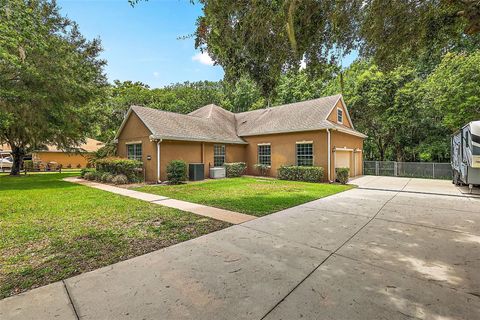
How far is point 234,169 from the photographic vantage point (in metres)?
17.2

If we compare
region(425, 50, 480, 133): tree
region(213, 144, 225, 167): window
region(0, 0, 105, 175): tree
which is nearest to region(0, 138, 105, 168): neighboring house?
region(0, 0, 105, 175): tree

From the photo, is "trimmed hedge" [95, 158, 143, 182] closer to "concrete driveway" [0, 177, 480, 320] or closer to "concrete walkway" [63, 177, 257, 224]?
"concrete walkway" [63, 177, 257, 224]

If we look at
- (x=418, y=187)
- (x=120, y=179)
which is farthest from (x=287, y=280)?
(x=120, y=179)

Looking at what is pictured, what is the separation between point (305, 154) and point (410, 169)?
395 inches

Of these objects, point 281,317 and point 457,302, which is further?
point 457,302

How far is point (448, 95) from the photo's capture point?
17.0m

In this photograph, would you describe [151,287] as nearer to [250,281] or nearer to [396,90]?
[250,281]

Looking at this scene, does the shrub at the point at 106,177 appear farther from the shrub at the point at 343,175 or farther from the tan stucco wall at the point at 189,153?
the shrub at the point at 343,175

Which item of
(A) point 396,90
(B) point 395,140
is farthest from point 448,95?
(B) point 395,140

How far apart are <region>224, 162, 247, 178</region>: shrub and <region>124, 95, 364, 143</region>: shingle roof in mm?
1854

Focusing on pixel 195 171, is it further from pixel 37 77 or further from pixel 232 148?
pixel 37 77

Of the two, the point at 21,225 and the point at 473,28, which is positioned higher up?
the point at 473,28

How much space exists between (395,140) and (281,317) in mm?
25426

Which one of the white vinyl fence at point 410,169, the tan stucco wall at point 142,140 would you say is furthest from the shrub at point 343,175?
the tan stucco wall at point 142,140
